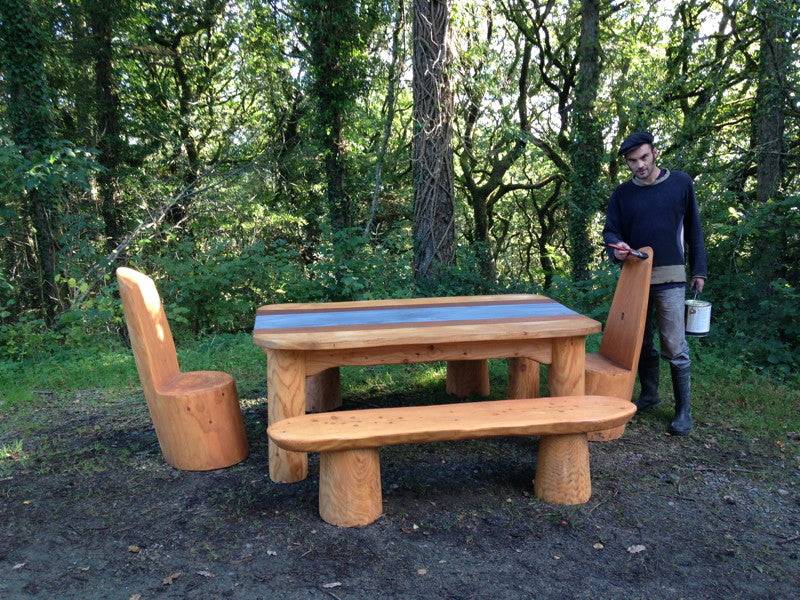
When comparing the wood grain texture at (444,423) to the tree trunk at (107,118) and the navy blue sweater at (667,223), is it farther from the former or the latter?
the tree trunk at (107,118)

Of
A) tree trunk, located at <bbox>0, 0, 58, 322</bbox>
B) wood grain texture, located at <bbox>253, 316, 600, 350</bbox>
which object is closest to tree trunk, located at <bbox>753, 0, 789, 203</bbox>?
wood grain texture, located at <bbox>253, 316, 600, 350</bbox>

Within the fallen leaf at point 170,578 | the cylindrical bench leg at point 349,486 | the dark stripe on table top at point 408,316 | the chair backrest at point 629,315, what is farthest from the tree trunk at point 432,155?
the fallen leaf at point 170,578

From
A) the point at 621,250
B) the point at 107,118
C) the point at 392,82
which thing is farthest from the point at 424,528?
the point at 107,118

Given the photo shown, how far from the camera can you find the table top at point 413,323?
2.93m

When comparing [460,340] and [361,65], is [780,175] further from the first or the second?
[361,65]

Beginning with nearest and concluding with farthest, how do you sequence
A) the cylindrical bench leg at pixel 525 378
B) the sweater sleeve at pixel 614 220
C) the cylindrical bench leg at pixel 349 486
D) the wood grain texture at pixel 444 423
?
the wood grain texture at pixel 444 423, the cylindrical bench leg at pixel 349 486, the sweater sleeve at pixel 614 220, the cylindrical bench leg at pixel 525 378

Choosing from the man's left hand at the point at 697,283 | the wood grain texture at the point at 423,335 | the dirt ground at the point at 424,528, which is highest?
the man's left hand at the point at 697,283

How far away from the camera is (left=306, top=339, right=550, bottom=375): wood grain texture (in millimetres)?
3100

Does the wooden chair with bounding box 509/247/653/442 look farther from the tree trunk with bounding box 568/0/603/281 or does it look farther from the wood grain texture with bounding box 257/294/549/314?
the tree trunk with bounding box 568/0/603/281

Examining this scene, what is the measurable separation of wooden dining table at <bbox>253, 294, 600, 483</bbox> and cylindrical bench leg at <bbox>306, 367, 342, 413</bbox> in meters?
0.74

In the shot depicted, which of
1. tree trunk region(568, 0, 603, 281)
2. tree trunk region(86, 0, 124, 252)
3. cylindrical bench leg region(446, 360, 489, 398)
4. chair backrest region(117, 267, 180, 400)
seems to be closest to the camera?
chair backrest region(117, 267, 180, 400)

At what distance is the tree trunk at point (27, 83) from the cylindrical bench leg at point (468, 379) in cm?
615

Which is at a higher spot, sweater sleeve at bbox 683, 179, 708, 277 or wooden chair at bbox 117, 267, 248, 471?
sweater sleeve at bbox 683, 179, 708, 277

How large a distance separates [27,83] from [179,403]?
693cm
